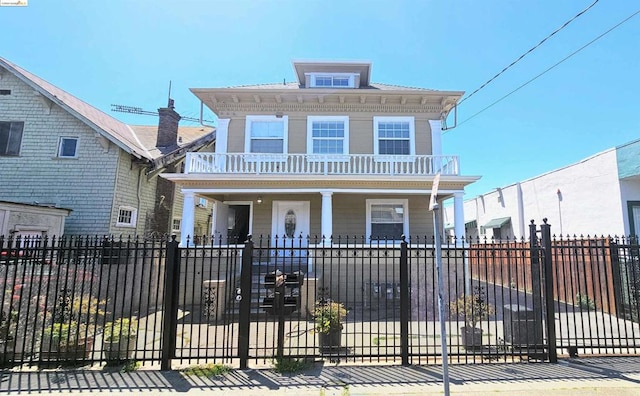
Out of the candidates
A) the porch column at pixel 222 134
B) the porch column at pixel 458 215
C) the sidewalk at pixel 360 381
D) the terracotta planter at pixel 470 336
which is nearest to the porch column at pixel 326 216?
the porch column at pixel 458 215

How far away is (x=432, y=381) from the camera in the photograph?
450cm

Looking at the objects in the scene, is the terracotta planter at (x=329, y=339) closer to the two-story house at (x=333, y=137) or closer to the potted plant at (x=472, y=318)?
the potted plant at (x=472, y=318)

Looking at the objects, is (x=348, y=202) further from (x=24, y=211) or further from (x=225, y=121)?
(x=24, y=211)

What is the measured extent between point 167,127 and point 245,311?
545 inches

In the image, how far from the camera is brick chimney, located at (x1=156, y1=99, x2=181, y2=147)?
16125mm

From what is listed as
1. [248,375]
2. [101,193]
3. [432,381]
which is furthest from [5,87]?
[432,381]

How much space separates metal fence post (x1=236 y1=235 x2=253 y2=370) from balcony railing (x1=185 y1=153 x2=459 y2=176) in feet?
20.4

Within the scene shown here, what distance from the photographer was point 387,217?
12.8 meters

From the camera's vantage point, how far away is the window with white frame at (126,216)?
1266cm

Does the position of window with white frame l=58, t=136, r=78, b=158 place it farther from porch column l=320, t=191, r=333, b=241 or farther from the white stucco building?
the white stucco building

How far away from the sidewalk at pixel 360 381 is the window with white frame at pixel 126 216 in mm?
8798

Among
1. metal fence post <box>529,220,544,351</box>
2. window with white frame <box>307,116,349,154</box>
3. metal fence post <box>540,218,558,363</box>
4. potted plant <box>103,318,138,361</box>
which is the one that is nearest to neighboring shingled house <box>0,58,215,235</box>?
window with white frame <box>307,116,349,154</box>

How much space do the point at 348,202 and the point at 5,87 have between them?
46.9 feet

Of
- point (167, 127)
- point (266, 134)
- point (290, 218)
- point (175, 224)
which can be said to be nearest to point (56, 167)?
point (167, 127)
